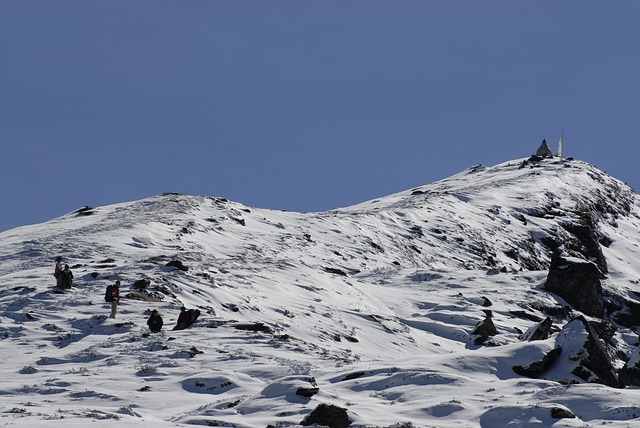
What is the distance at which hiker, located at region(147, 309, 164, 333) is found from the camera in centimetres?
2903

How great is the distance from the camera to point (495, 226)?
234ft

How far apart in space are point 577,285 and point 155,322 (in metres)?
26.5

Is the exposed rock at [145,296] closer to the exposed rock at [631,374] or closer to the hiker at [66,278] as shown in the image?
the hiker at [66,278]

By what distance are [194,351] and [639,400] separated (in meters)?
11.8

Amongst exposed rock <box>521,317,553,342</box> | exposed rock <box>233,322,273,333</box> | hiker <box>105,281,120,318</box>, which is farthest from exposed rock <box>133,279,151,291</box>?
exposed rock <box>521,317,553,342</box>

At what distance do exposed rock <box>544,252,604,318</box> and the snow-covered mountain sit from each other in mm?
102

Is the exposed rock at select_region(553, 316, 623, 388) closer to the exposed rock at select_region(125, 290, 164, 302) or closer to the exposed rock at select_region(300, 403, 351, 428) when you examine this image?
the exposed rock at select_region(300, 403, 351, 428)

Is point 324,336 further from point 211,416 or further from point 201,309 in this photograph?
point 211,416

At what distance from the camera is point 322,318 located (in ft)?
120

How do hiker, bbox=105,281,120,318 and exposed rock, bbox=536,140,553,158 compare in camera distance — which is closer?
hiker, bbox=105,281,120,318

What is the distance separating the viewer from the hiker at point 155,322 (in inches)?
1143

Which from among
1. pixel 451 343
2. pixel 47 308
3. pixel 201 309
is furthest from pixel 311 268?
pixel 47 308

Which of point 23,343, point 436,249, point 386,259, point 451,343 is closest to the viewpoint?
Result: point 23,343

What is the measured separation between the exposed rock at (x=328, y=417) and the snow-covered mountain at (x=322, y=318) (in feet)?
0.13
